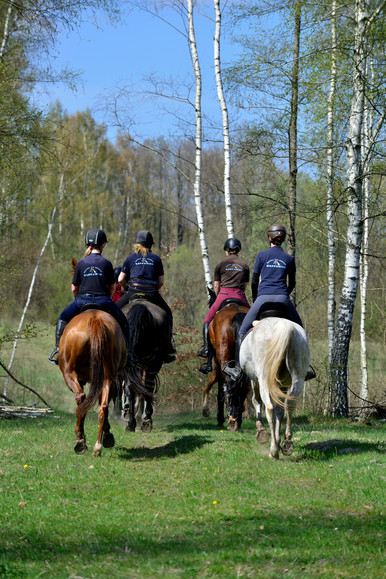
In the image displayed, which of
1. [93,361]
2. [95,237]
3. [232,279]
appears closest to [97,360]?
[93,361]

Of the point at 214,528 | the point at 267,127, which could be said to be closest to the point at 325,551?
the point at 214,528

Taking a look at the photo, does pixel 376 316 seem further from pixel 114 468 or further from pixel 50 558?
pixel 50 558

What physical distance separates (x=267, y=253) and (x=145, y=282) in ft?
9.26

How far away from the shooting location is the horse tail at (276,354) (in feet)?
25.0

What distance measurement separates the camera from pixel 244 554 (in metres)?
4.46

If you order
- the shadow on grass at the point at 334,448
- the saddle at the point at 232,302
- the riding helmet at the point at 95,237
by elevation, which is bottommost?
the shadow on grass at the point at 334,448

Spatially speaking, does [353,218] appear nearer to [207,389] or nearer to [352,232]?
[352,232]

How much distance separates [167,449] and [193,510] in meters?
3.14

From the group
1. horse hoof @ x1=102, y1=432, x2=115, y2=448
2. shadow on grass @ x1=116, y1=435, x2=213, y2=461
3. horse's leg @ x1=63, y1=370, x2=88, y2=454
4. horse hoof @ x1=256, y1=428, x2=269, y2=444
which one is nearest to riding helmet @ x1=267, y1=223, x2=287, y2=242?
horse hoof @ x1=256, y1=428, x2=269, y2=444

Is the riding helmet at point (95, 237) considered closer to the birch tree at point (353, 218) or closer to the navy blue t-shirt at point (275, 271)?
the navy blue t-shirt at point (275, 271)

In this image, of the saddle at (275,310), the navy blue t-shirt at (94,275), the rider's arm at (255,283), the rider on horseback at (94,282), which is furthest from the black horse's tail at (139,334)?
the saddle at (275,310)

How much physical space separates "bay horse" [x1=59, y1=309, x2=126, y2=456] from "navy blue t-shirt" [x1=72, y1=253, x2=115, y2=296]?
0.50 m

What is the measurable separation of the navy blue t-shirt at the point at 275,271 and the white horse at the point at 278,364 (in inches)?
20.0

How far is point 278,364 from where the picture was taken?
764 centimetres
